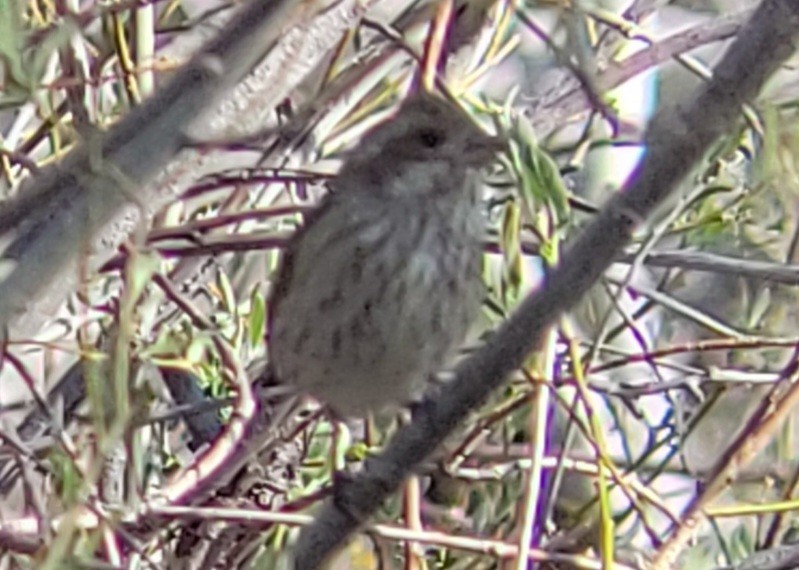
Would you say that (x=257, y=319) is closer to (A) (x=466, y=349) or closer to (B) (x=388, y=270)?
(B) (x=388, y=270)

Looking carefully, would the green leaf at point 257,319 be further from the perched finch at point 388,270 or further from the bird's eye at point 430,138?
the bird's eye at point 430,138

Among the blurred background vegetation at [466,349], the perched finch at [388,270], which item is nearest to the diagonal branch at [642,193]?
the blurred background vegetation at [466,349]

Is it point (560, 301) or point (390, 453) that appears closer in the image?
point (560, 301)

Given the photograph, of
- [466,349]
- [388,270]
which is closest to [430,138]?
[388,270]

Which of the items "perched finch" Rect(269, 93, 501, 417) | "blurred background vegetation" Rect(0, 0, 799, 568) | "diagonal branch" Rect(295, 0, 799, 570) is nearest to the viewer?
"diagonal branch" Rect(295, 0, 799, 570)

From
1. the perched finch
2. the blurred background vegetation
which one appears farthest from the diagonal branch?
the perched finch

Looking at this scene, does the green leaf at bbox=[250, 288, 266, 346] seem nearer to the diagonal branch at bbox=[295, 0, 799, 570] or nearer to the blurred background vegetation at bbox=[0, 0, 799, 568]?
the blurred background vegetation at bbox=[0, 0, 799, 568]

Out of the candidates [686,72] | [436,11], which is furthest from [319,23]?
[686,72]

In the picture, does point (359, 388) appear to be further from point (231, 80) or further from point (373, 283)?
point (231, 80)
